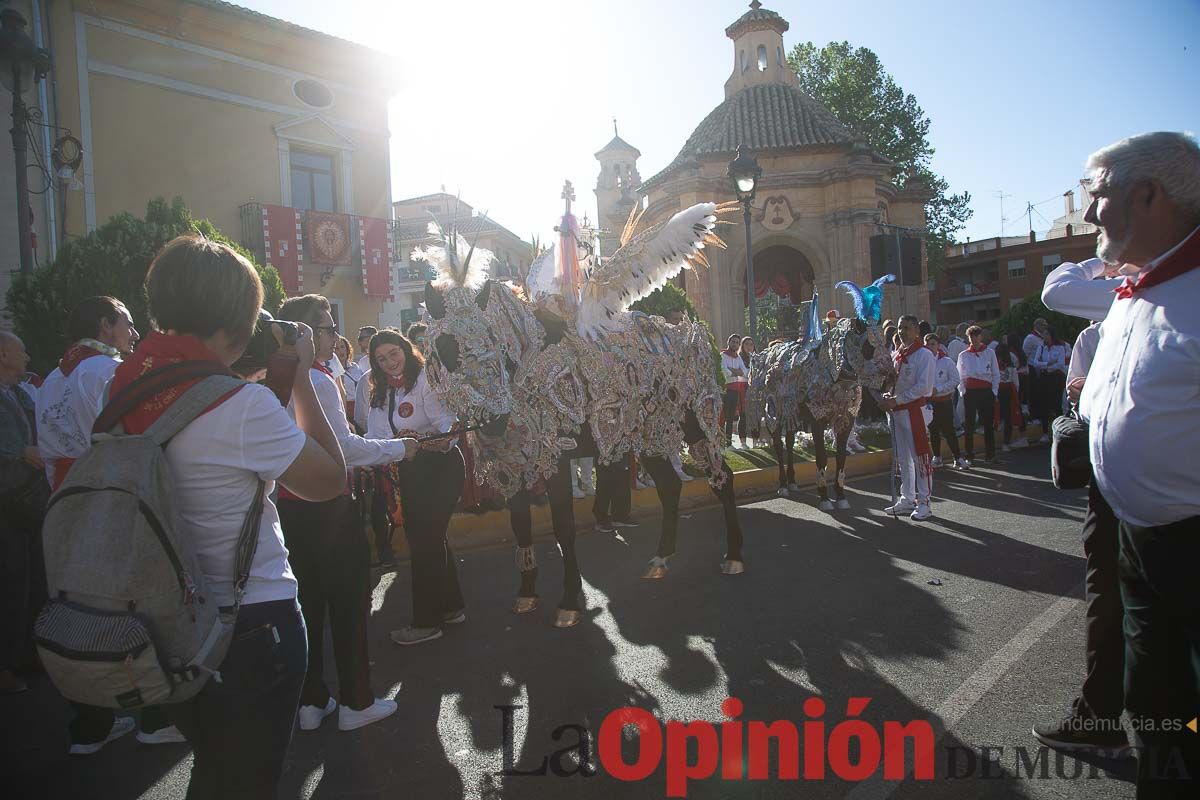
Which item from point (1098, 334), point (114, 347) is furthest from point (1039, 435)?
point (114, 347)

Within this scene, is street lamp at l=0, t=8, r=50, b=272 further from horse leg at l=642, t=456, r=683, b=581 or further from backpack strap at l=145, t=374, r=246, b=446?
backpack strap at l=145, t=374, r=246, b=446

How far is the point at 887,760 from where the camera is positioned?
A: 2930mm

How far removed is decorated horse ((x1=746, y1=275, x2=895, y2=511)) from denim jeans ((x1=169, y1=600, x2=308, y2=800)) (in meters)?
6.62

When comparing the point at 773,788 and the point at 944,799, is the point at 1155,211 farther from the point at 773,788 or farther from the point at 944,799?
the point at 773,788

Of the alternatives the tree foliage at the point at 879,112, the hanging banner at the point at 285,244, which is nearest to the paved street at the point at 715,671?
the hanging banner at the point at 285,244

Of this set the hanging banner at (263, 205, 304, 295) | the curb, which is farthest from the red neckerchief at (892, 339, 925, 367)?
the hanging banner at (263, 205, 304, 295)

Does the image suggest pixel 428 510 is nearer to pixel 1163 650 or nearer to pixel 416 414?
pixel 416 414

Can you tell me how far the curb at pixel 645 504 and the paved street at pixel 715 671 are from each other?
99 centimetres

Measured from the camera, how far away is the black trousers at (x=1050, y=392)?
39.0 feet

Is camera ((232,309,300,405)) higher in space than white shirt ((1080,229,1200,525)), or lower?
higher

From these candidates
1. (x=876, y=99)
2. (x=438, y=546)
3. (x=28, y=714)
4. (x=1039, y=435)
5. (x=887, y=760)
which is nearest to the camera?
(x=887, y=760)

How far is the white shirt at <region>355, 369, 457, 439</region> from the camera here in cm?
445

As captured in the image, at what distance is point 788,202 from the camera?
71.6ft

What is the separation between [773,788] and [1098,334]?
2464mm
